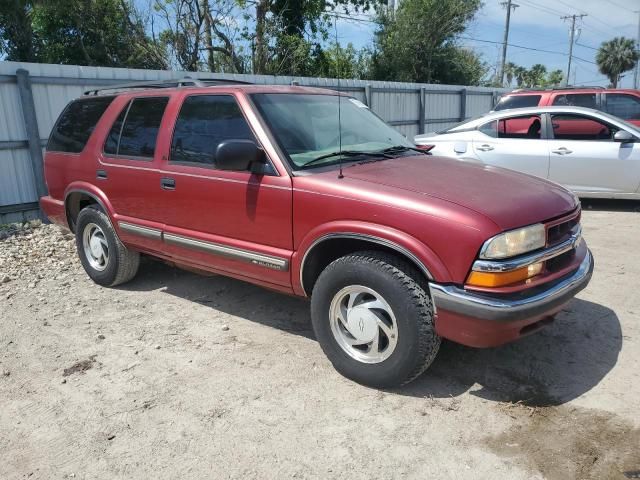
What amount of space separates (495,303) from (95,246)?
13.2ft

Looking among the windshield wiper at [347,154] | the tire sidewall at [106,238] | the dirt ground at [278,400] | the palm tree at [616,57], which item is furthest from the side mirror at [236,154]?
the palm tree at [616,57]

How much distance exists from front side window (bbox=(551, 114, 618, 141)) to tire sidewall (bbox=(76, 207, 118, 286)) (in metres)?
6.55

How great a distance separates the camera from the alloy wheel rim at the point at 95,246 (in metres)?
5.33

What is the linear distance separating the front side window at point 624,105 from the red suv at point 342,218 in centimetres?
759

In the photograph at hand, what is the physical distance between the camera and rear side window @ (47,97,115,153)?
207 inches

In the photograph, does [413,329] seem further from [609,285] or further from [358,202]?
[609,285]

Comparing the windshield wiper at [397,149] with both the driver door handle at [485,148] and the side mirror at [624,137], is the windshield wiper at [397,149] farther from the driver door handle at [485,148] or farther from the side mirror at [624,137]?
the side mirror at [624,137]

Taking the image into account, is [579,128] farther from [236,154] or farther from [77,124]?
[77,124]

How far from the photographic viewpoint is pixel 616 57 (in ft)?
196

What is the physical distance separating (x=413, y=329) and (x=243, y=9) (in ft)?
58.9

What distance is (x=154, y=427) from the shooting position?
310 cm

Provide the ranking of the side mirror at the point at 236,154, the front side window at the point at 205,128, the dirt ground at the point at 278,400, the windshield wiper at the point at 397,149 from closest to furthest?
the dirt ground at the point at 278,400, the side mirror at the point at 236,154, the front side window at the point at 205,128, the windshield wiper at the point at 397,149

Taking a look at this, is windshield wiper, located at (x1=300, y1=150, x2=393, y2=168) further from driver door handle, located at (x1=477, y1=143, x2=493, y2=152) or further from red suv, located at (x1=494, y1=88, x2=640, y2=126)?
red suv, located at (x1=494, y1=88, x2=640, y2=126)

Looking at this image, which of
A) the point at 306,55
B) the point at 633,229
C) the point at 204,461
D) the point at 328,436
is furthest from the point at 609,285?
the point at 306,55
